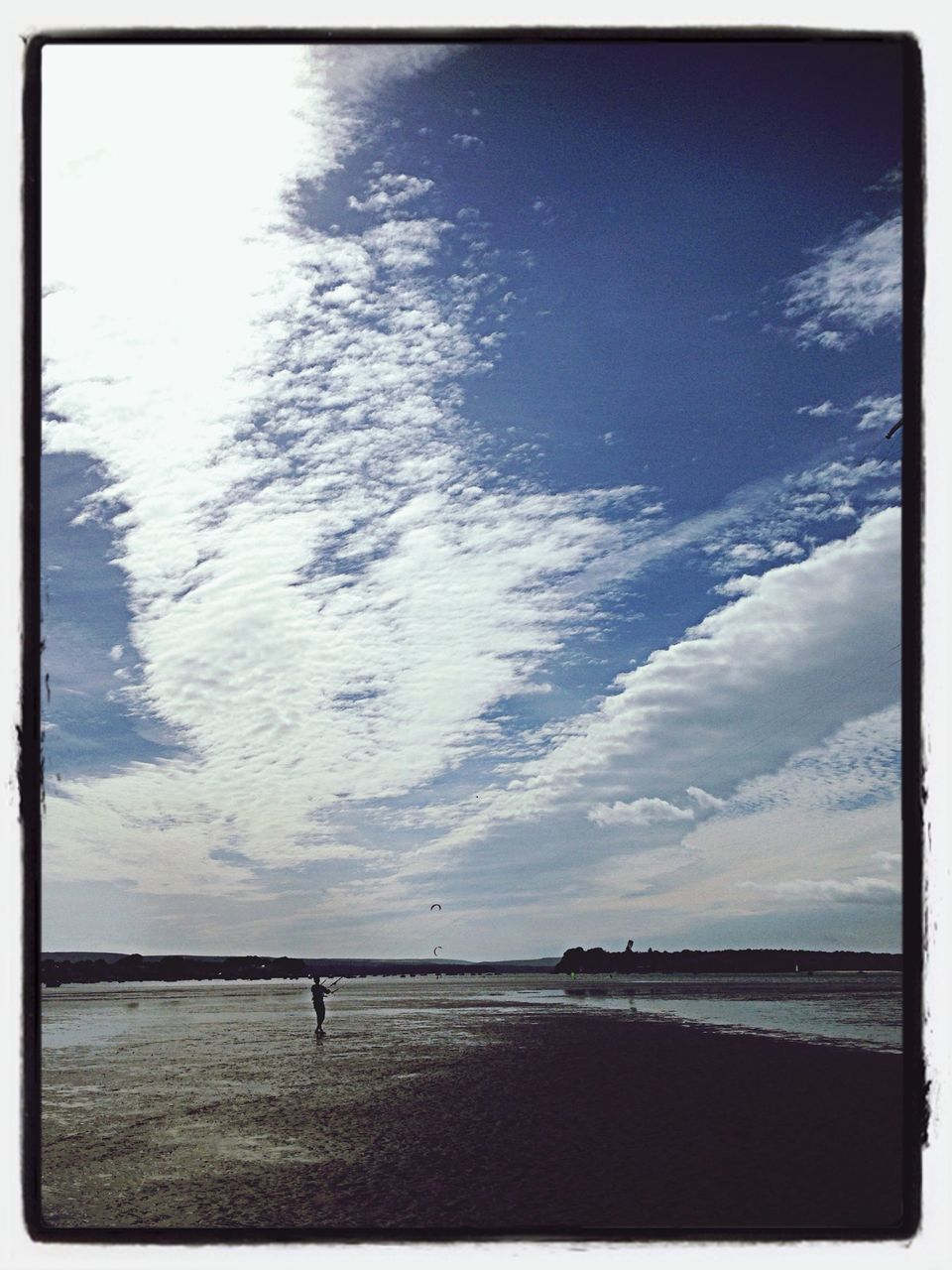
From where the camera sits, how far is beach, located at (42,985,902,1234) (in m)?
8.06

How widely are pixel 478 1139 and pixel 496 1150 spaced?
1.87 ft

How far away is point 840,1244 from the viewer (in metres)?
5.12

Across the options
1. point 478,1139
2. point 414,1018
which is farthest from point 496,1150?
point 414,1018

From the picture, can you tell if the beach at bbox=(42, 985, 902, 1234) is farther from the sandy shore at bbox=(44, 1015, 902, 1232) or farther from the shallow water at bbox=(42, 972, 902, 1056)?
the shallow water at bbox=(42, 972, 902, 1056)

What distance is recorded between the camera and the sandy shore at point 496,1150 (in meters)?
8.03

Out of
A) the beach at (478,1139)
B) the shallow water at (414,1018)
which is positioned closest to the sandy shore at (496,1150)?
the beach at (478,1139)

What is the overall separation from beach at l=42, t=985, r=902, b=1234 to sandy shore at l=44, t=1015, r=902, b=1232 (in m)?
0.03

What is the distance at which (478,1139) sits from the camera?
10.6 metres

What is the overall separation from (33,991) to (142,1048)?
16.8 metres

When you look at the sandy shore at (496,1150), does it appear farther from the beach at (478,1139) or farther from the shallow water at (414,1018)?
the shallow water at (414,1018)

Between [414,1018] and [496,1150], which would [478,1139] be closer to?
[496,1150]

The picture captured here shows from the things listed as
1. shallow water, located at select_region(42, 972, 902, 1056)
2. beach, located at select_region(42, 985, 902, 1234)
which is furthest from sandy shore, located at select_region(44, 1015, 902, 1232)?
shallow water, located at select_region(42, 972, 902, 1056)

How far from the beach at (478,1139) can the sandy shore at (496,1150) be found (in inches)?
1.3

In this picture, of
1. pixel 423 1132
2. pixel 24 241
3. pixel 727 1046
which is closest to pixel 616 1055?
pixel 727 1046
